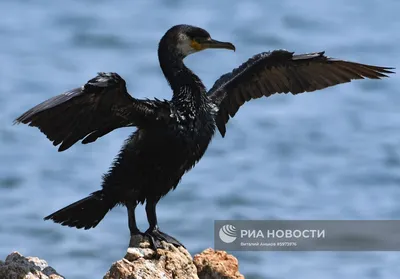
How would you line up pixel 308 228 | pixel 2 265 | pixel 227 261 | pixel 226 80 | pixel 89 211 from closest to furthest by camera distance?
pixel 2 265 → pixel 227 261 → pixel 89 211 → pixel 226 80 → pixel 308 228

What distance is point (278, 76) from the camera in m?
10.2

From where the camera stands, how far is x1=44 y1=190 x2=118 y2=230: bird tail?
8.75 m

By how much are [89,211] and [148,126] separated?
2.36 feet

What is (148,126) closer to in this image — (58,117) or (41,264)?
→ (58,117)

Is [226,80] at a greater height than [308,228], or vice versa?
[308,228]

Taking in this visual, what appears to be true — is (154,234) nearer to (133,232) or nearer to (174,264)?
(133,232)

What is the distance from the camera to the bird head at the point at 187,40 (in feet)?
30.1

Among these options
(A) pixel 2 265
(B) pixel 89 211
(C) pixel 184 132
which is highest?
(C) pixel 184 132

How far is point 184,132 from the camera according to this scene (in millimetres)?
8875

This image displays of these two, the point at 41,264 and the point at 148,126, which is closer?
the point at 41,264

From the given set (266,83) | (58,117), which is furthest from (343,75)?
(58,117)

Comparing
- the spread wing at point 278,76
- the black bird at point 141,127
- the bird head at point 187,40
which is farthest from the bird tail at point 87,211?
the spread wing at point 278,76

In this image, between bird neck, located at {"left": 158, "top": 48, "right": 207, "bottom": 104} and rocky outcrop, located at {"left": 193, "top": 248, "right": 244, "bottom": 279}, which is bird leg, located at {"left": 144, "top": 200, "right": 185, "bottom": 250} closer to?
rocky outcrop, located at {"left": 193, "top": 248, "right": 244, "bottom": 279}

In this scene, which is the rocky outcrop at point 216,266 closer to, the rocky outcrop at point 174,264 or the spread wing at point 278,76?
the rocky outcrop at point 174,264
